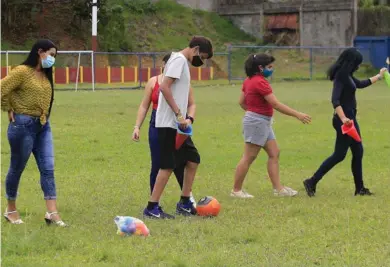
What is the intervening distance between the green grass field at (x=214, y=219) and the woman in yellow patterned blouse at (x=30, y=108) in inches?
15.4

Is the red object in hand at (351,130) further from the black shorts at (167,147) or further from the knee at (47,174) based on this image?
the knee at (47,174)

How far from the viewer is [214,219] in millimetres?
8305

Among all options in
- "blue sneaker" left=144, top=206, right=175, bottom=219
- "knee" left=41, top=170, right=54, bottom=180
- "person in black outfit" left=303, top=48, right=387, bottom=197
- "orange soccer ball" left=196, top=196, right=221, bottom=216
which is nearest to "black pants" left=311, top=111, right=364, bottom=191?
"person in black outfit" left=303, top=48, right=387, bottom=197

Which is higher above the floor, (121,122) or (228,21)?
(228,21)

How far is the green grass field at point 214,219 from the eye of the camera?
257 inches

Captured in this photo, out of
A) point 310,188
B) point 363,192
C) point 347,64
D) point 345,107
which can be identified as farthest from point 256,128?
point 363,192

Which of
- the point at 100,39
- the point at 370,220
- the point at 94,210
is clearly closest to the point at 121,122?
the point at 94,210

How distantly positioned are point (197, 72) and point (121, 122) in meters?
26.1

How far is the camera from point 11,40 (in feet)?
154

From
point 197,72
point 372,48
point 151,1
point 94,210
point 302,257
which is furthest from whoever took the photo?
point 151,1

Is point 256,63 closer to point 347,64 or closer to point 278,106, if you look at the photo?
point 278,106

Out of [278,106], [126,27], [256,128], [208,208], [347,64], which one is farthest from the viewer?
[126,27]

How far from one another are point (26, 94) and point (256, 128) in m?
3.26

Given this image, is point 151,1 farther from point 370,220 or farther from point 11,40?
point 370,220
